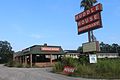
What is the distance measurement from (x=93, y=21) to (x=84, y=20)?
9.21ft

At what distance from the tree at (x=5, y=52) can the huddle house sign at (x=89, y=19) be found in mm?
72962

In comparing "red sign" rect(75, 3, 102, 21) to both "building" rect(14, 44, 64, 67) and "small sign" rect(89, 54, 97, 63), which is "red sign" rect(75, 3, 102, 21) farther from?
"building" rect(14, 44, 64, 67)

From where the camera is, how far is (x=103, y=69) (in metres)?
30.6

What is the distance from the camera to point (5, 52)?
123688 mm

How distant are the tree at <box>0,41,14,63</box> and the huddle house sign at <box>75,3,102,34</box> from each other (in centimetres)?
7296

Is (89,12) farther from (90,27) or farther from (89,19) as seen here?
(90,27)

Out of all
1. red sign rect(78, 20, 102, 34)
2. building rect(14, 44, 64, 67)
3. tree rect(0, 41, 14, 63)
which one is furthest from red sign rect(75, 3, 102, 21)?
tree rect(0, 41, 14, 63)

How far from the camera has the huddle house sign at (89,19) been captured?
36.3 meters

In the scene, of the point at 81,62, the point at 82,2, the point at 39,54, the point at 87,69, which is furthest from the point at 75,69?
the point at 39,54

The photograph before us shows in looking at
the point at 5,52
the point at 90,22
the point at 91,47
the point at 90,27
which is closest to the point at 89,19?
the point at 90,22

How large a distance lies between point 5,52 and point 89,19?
90.6 m

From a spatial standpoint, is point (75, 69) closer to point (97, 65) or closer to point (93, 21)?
point (97, 65)

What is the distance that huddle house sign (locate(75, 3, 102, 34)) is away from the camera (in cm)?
3628

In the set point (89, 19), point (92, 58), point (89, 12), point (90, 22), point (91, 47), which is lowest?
point (92, 58)
